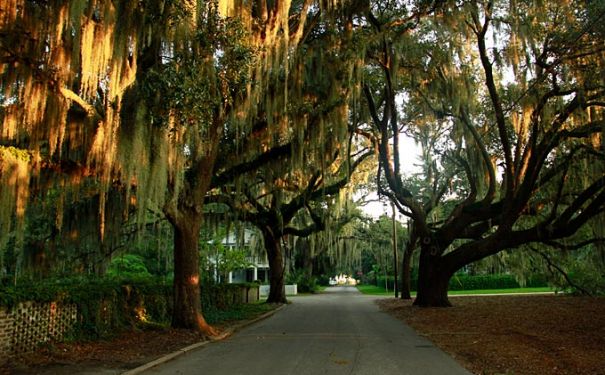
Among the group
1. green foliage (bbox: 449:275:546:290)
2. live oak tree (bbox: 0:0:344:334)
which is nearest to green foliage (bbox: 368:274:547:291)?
Answer: green foliage (bbox: 449:275:546:290)

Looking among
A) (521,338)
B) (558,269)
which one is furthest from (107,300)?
(558,269)

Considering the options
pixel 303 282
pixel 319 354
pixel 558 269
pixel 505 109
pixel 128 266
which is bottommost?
pixel 303 282

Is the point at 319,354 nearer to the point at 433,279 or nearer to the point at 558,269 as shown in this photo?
the point at 433,279

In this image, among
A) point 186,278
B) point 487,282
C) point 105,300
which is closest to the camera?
point 105,300

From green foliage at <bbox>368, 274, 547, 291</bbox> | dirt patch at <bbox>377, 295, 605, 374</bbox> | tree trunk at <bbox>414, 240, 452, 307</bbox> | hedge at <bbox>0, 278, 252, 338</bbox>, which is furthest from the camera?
green foliage at <bbox>368, 274, 547, 291</bbox>

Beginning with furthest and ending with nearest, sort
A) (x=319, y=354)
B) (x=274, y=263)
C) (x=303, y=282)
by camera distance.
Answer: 1. (x=303, y=282)
2. (x=274, y=263)
3. (x=319, y=354)

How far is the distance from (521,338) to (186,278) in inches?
291

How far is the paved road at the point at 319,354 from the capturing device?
7.58m

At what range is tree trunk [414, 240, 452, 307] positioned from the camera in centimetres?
1962

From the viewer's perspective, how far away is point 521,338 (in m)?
10.5

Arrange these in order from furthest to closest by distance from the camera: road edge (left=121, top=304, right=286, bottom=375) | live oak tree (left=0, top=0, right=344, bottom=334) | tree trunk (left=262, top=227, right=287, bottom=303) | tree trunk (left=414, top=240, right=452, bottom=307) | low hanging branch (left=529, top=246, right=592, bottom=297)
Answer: tree trunk (left=262, top=227, right=287, bottom=303)
low hanging branch (left=529, top=246, right=592, bottom=297)
tree trunk (left=414, top=240, right=452, bottom=307)
live oak tree (left=0, top=0, right=344, bottom=334)
road edge (left=121, top=304, right=286, bottom=375)

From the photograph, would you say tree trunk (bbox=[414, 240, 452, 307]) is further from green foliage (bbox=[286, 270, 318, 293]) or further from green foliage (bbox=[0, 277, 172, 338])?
green foliage (bbox=[286, 270, 318, 293])

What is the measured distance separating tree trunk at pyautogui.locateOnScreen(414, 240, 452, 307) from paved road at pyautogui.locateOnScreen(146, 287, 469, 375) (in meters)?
6.42

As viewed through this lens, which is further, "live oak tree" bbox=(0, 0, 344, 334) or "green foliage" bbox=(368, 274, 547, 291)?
"green foliage" bbox=(368, 274, 547, 291)
